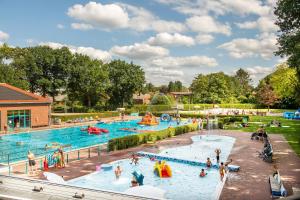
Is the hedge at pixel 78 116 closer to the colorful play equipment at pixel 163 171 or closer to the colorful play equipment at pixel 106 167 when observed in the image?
the colorful play equipment at pixel 106 167

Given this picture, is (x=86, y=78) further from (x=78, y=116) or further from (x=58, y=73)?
(x=78, y=116)

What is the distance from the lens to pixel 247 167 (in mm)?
20359

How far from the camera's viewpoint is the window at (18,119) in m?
39.7

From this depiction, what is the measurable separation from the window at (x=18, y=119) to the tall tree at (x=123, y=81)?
1354 inches

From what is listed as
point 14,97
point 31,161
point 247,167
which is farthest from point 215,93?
point 31,161

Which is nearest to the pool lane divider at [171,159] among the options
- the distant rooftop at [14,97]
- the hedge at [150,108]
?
the distant rooftop at [14,97]

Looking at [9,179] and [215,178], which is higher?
[9,179]

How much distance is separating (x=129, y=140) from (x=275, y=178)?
14.4m

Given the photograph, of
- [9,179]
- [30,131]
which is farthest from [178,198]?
[30,131]

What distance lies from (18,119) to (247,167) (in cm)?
3136

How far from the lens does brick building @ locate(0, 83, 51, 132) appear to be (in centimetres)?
3888

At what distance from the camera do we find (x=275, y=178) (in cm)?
1583

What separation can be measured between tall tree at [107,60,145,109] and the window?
3438 cm

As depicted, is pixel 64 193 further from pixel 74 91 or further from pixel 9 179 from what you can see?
pixel 74 91
